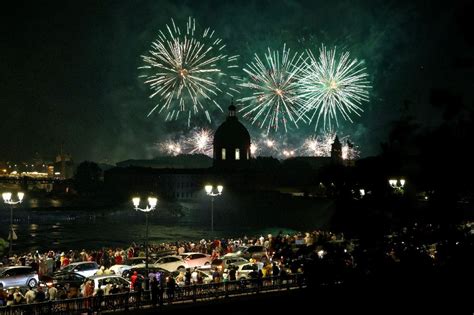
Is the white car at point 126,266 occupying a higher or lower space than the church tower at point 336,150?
lower

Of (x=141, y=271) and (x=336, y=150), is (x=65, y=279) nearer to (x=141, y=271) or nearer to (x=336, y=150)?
(x=141, y=271)

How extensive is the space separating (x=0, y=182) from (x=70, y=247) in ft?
401

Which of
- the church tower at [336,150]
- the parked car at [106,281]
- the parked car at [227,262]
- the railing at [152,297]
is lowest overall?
the railing at [152,297]

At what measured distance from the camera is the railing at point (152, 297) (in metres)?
16.1

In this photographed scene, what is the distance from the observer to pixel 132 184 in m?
127

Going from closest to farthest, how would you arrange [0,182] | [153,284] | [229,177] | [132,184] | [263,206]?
[153,284], [263,206], [229,177], [132,184], [0,182]

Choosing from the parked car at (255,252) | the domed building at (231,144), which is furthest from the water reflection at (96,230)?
the parked car at (255,252)

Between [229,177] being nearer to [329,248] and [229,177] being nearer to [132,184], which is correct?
[132,184]

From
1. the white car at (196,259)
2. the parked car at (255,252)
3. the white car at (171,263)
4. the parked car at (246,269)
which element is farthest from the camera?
the parked car at (255,252)

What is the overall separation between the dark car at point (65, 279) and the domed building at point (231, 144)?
90.3m

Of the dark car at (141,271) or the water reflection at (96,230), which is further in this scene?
the water reflection at (96,230)

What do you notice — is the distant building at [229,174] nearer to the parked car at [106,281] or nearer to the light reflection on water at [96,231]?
the light reflection on water at [96,231]

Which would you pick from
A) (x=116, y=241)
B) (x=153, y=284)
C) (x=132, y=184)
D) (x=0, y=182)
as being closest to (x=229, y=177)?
(x=132, y=184)

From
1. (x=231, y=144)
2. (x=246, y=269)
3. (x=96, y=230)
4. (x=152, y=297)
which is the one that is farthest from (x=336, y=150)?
(x=152, y=297)
